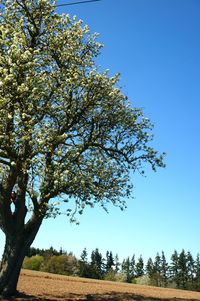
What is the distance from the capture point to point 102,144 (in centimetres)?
2920

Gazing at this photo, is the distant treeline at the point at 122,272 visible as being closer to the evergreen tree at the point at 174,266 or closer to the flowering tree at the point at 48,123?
the evergreen tree at the point at 174,266

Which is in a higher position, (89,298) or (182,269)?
(182,269)

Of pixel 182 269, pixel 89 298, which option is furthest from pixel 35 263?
pixel 182 269

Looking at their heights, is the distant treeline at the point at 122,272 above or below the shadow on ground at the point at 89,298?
above

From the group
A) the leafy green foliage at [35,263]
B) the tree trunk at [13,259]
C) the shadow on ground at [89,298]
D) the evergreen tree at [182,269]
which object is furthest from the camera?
the evergreen tree at [182,269]

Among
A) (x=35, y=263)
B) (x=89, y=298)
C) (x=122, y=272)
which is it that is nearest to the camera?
(x=89, y=298)

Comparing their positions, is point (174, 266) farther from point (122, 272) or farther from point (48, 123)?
point (48, 123)

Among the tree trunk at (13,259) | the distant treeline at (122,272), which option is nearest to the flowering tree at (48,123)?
the tree trunk at (13,259)

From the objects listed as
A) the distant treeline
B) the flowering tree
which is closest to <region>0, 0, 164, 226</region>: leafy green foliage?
the flowering tree

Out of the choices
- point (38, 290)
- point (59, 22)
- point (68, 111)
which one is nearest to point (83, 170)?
point (68, 111)

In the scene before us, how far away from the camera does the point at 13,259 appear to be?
81.6 feet

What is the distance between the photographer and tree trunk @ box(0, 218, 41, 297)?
79.4 feet

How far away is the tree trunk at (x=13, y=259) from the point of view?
79.4 feet

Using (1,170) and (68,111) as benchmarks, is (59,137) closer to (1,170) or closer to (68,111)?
(68,111)
